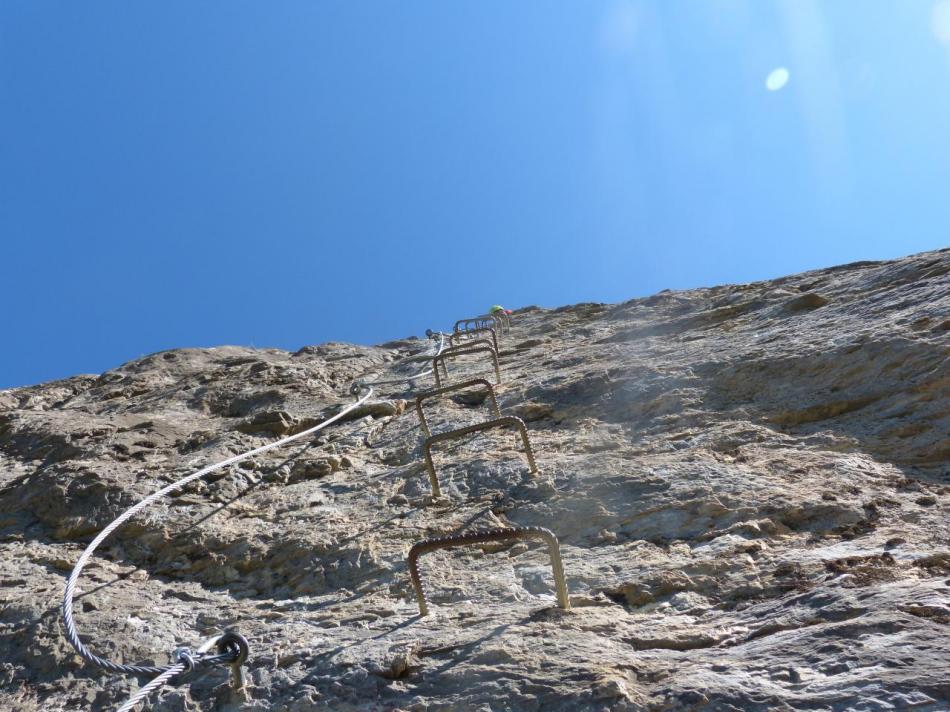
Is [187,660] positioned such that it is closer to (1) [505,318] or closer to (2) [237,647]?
(2) [237,647]

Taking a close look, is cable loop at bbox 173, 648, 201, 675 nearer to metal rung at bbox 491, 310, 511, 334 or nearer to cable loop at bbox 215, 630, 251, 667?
cable loop at bbox 215, 630, 251, 667

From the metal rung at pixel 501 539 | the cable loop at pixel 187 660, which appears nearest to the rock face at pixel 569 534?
the metal rung at pixel 501 539

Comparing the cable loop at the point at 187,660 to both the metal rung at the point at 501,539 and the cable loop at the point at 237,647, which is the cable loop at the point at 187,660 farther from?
the metal rung at the point at 501,539

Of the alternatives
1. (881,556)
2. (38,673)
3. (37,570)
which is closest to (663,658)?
(881,556)

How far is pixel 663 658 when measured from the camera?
2.33 m

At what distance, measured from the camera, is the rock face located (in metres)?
2.29

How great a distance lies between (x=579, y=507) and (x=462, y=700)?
1.59 meters

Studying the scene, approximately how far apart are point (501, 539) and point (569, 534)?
1.03m

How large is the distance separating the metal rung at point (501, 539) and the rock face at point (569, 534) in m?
0.09

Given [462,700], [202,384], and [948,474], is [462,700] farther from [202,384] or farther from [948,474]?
[202,384]

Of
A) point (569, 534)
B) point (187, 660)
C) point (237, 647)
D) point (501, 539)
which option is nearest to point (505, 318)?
point (569, 534)

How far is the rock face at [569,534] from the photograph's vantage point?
2.29 metres

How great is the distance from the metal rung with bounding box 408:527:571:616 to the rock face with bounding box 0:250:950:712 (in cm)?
9

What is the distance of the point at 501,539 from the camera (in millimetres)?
2607
